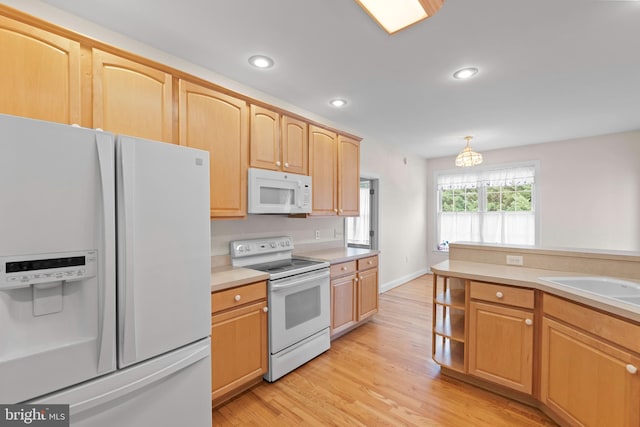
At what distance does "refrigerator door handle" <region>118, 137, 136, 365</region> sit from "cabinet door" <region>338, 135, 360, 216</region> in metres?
2.37

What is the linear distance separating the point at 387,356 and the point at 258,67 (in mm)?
2896

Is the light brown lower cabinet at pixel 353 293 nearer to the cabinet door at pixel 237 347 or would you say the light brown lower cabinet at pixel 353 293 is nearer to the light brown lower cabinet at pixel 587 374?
the cabinet door at pixel 237 347

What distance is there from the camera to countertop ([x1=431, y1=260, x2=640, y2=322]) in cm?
138

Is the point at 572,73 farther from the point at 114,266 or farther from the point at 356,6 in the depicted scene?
the point at 114,266

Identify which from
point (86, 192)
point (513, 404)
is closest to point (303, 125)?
point (86, 192)

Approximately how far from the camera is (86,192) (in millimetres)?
1079

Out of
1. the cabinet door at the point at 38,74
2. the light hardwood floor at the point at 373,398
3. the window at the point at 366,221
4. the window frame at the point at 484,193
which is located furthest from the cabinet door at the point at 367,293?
the window frame at the point at 484,193

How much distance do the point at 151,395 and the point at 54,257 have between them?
2.48 ft

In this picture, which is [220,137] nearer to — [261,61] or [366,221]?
[261,61]

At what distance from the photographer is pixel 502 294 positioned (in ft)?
6.36

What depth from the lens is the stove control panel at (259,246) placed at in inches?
96.1

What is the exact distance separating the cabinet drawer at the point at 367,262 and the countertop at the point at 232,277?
135cm

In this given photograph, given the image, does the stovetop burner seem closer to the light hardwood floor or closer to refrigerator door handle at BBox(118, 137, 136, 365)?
the light hardwood floor

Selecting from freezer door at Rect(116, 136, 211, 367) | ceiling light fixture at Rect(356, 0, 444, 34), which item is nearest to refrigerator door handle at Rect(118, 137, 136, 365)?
freezer door at Rect(116, 136, 211, 367)
